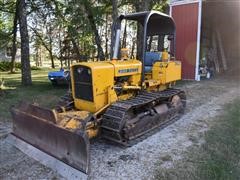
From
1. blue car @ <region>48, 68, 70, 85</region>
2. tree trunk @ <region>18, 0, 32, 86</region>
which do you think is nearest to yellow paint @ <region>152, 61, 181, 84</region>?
blue car @ <region>48, 68, 70, 85</region>

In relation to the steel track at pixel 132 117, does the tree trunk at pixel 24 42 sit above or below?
above

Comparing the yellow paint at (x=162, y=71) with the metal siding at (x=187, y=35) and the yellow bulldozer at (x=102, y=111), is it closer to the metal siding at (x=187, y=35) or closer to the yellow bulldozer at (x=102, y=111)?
the yellow bulldozer at (x=102, y=111)

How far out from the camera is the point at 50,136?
13.9 feet

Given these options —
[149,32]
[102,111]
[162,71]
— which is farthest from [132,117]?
[149,32]

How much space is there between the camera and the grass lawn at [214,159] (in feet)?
12.6

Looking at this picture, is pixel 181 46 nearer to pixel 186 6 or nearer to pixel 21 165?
pixel 186 6

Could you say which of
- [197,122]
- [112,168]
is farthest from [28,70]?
[112,168]

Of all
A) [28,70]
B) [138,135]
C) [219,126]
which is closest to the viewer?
[138,135]

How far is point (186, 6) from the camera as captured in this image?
1319cm

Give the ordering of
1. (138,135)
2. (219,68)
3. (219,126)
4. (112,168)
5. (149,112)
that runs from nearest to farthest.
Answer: (112,168) < (138,135) < (149,112) < (219,126) < (219,68)

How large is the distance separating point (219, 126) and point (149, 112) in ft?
5.38

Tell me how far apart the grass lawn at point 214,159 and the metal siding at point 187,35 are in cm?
772

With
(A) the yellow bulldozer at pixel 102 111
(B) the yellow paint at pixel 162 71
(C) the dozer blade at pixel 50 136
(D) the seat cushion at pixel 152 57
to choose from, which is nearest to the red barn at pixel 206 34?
(D) the seat cushion at pixel 152 57

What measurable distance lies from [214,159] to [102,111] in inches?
78.9
